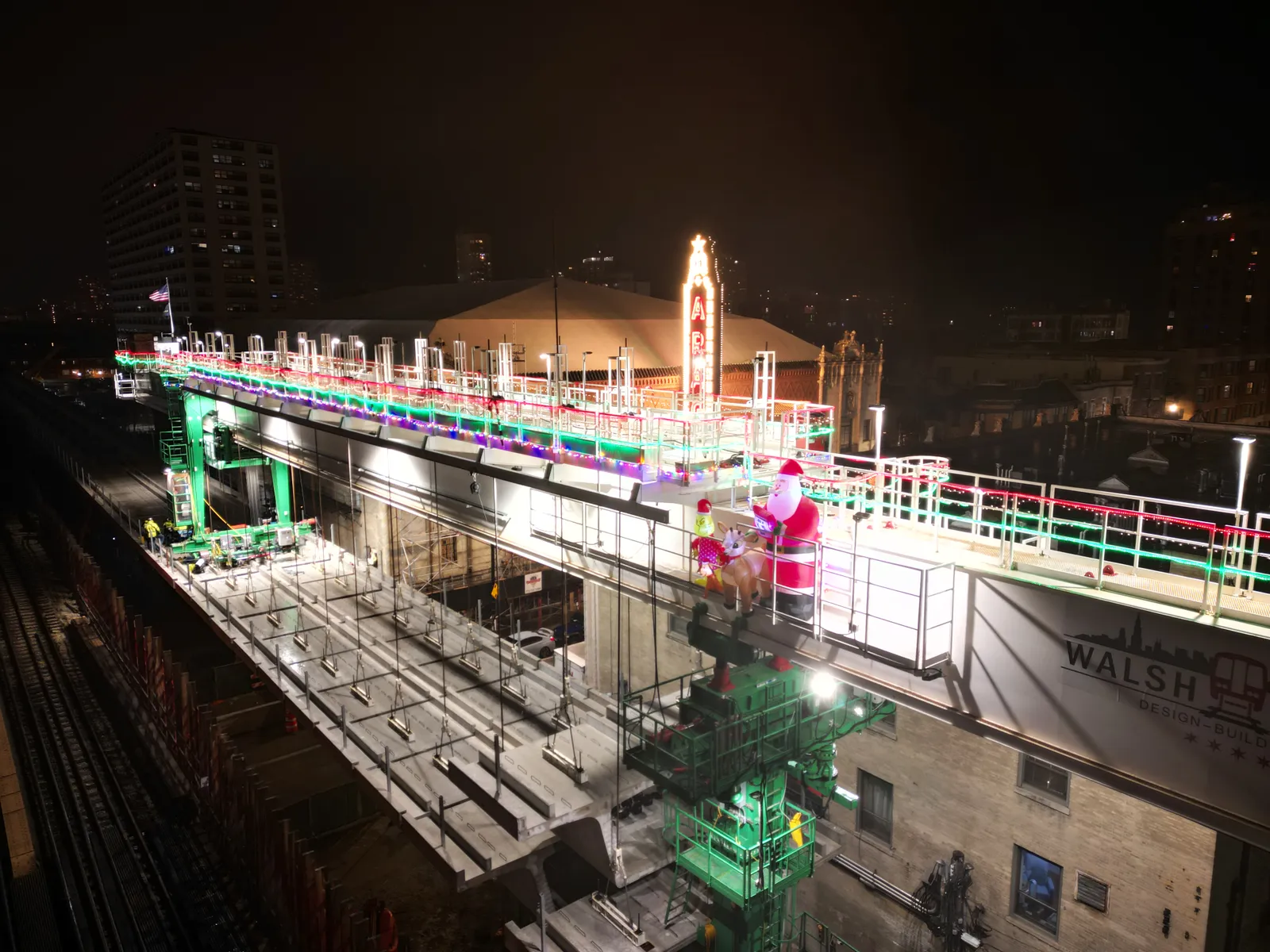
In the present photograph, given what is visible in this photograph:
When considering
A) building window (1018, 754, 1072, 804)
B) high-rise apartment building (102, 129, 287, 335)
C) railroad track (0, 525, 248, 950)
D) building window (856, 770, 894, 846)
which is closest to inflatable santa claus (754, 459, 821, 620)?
building window (1018, 754, 1072, 804)

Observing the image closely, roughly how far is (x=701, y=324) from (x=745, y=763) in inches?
488

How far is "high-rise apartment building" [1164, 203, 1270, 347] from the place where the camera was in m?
40.4

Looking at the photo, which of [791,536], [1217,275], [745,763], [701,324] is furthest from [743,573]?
[1217,275]

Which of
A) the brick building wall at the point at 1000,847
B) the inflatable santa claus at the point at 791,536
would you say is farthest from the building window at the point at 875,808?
the inflatable santa claus at the point at 791,536

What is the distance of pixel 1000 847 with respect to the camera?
1025cm

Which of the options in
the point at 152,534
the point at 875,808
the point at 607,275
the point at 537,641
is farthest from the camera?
the point at 607,275

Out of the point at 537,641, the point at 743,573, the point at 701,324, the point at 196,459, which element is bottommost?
the point at 537,641

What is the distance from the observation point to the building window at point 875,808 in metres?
11.5

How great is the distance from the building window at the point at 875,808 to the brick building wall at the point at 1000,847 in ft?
0.32

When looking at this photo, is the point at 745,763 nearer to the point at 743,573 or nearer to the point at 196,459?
the point at 743,573

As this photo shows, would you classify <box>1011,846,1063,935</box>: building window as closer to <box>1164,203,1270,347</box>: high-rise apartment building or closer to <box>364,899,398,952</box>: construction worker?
<box>364,899,398,952</box>: construction worker

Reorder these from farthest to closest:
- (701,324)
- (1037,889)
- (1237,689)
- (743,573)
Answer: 1. (701,324)
2. (1037,889)
3. (743,573)
4. (1237,689)

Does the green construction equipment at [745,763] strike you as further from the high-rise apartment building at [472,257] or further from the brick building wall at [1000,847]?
the high-rise apartment building at [472,257]

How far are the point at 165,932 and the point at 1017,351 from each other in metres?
41.1
